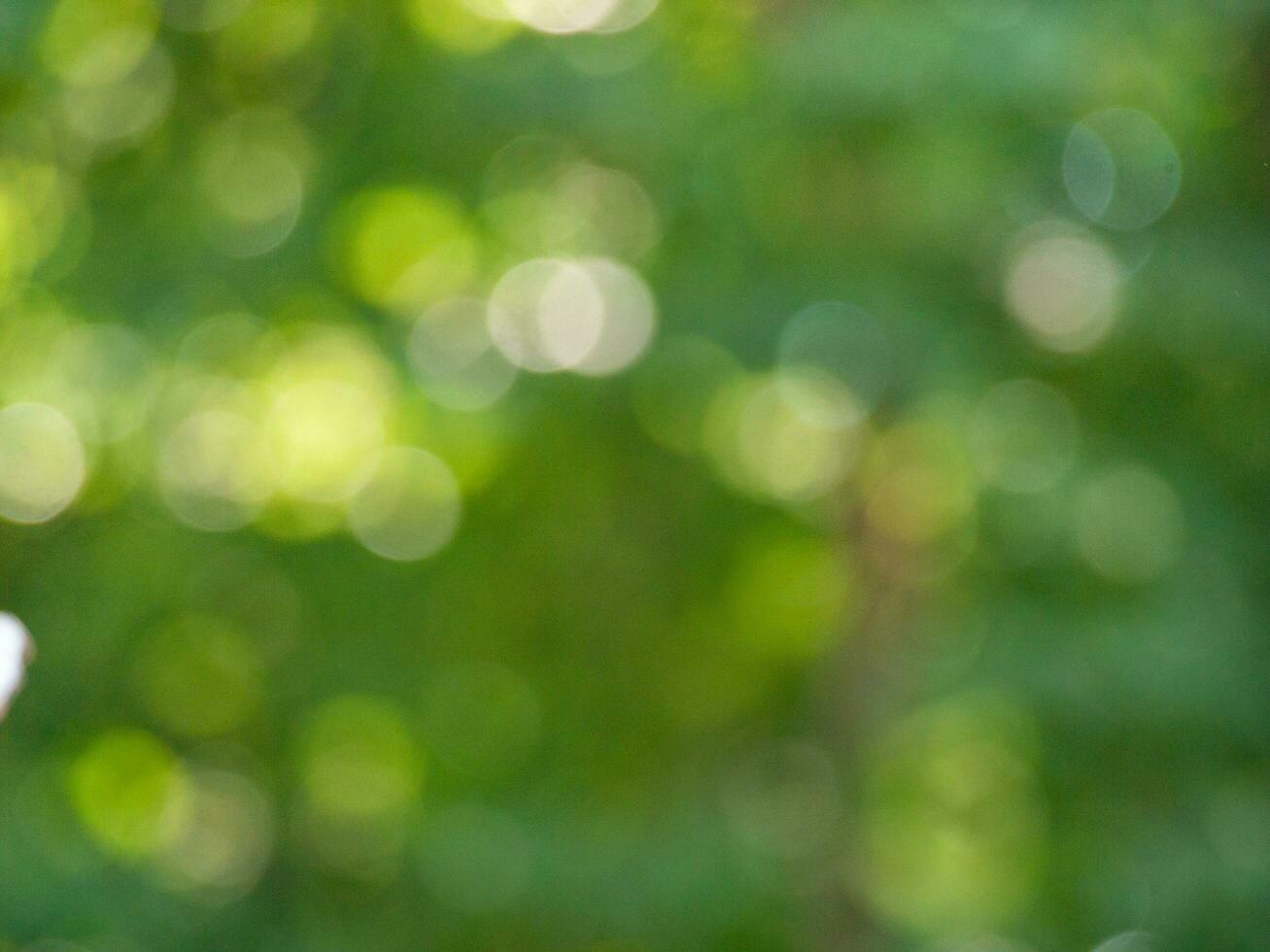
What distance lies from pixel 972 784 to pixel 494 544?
1.35 meters

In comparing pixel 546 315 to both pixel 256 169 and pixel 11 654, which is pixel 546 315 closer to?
pixel 256 169

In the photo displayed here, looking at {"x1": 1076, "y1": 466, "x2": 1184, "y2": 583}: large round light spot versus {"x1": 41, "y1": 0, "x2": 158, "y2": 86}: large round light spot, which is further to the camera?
{"x1": 1076, "y1": 466, "x2": 1184, "y2": 583}: large round light spot

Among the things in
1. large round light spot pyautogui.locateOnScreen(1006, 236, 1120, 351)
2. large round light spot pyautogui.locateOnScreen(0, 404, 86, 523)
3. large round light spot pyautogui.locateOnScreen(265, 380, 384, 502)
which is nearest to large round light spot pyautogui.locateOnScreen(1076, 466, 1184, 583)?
large round light spot pyautogui.locateOnScreen(1006, 236, 1120, 351)

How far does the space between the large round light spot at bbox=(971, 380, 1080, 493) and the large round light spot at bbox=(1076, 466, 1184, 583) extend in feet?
0.34

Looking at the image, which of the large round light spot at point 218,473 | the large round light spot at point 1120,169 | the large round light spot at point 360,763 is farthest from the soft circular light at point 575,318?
the large round light spot at point 360,763

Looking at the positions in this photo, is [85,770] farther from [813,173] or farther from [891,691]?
[813,173]

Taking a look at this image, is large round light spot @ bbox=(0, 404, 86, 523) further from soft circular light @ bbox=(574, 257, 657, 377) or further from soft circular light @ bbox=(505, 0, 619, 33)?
soft circular light @ bbox=(505, 0, 619, 33)

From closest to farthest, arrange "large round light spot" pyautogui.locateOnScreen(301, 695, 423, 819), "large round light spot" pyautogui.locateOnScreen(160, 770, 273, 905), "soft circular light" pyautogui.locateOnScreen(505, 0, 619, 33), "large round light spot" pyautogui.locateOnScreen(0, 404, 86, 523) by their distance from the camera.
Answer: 1. "soft circular light" pyautogui.locateOnScreen(505, 0, 619, 33)
2. "large round light spot" pyautogui.locateOnScreen(0, 404, 86, 523)
3. "large round light spot" pyautogui.locateOnScreen(160, 770, 273, 905)
4. "large round light spot" pyautogui.locateOnScreen(301, 695, 423, 819)

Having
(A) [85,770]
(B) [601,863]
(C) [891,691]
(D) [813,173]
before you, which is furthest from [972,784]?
(A) [85,770]

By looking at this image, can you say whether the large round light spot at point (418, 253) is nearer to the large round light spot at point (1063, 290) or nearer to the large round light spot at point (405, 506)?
the large round light spot at point (405, 506)

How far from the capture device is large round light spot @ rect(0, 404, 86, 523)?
10.2ft

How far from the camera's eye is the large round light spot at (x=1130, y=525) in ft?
10.0

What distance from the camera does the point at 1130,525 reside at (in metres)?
3.17

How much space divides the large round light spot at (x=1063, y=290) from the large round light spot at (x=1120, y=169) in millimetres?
83
